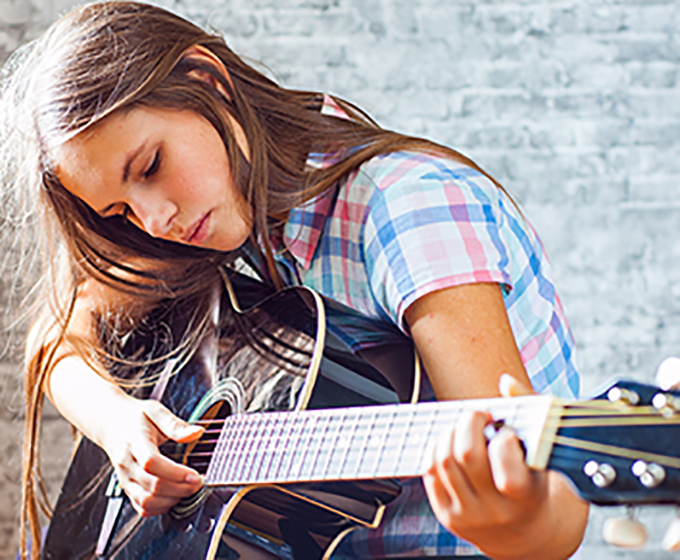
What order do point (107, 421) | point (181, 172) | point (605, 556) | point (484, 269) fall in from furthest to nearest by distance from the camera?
point (605, 556)
point (107, 421)
point (181, 172)
point (484, 269)

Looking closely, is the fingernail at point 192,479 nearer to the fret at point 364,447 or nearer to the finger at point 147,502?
the finger at point 147,502

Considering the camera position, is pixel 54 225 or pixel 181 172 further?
pixel 54 225

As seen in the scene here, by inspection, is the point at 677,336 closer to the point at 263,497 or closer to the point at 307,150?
the point at 307,150

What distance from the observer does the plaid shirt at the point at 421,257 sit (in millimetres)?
725

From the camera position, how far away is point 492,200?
781 millimetres

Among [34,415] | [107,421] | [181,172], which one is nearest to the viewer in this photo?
[181,172]

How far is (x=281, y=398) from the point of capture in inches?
29.4

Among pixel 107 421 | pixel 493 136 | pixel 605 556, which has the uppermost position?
pixel 107 421

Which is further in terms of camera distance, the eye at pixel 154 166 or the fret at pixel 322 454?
the eye at pixel 154 166

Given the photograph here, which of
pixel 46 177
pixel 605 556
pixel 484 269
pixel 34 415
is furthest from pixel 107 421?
pixel 605 556

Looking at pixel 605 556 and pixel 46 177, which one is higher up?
pixel 46 177

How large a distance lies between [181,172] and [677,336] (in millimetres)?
1295

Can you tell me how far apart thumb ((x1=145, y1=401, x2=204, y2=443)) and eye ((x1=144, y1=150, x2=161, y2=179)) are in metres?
0.30

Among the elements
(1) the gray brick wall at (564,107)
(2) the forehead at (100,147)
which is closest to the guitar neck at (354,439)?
(2) the forehead at (100,147)
